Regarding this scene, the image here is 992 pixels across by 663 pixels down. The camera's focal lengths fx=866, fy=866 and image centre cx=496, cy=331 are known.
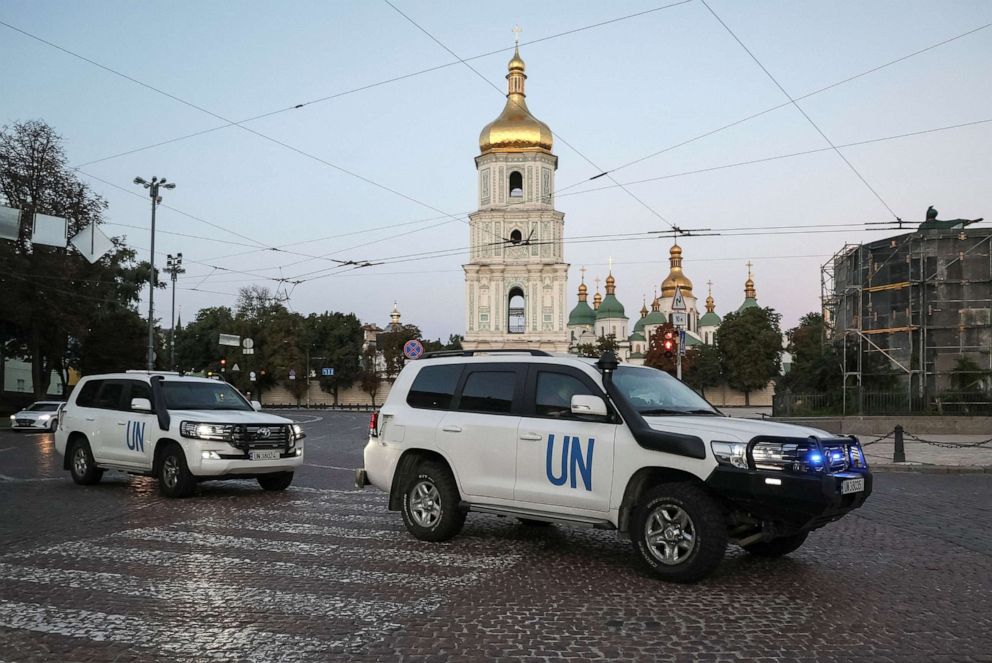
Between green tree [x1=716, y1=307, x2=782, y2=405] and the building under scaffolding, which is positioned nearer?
the building under scaffolding

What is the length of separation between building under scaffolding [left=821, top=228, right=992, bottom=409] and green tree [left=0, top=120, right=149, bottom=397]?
34845 millimetres

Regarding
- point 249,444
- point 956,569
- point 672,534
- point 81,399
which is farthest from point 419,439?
point 81,399

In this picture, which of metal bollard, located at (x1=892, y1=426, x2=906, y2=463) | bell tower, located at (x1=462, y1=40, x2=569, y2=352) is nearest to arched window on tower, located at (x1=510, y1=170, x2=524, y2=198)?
bell tower, located at (x1=462, y1=40, x2=569, y2=352)

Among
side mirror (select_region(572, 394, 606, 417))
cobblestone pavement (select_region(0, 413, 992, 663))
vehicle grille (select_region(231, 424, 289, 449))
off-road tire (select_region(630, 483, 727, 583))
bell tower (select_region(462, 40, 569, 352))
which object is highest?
bell tower (select_region(462, 40, 569, 352))

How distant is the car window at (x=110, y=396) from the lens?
13.5 meters

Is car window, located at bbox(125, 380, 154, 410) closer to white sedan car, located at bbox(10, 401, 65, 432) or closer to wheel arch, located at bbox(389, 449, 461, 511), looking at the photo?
wheel arch, located at bbox(389, 449, 461, 511)

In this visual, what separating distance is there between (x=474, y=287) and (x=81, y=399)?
68.8 m

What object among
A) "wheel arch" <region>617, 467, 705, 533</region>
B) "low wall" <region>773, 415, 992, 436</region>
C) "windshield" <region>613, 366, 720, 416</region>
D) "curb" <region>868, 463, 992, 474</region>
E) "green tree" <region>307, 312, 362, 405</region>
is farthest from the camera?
"green tree" <region>307, 312, 362, 405</region>

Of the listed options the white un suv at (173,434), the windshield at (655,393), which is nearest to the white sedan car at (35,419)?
the white un suv at (173,434)

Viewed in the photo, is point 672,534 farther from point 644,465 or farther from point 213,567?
point 213,567

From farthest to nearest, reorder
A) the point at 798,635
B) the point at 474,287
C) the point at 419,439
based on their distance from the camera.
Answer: the point at 474,287, the point at 419,439, the point at 798,635

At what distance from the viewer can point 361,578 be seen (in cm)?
691

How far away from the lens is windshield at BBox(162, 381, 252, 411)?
13031mm

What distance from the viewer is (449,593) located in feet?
21.2
